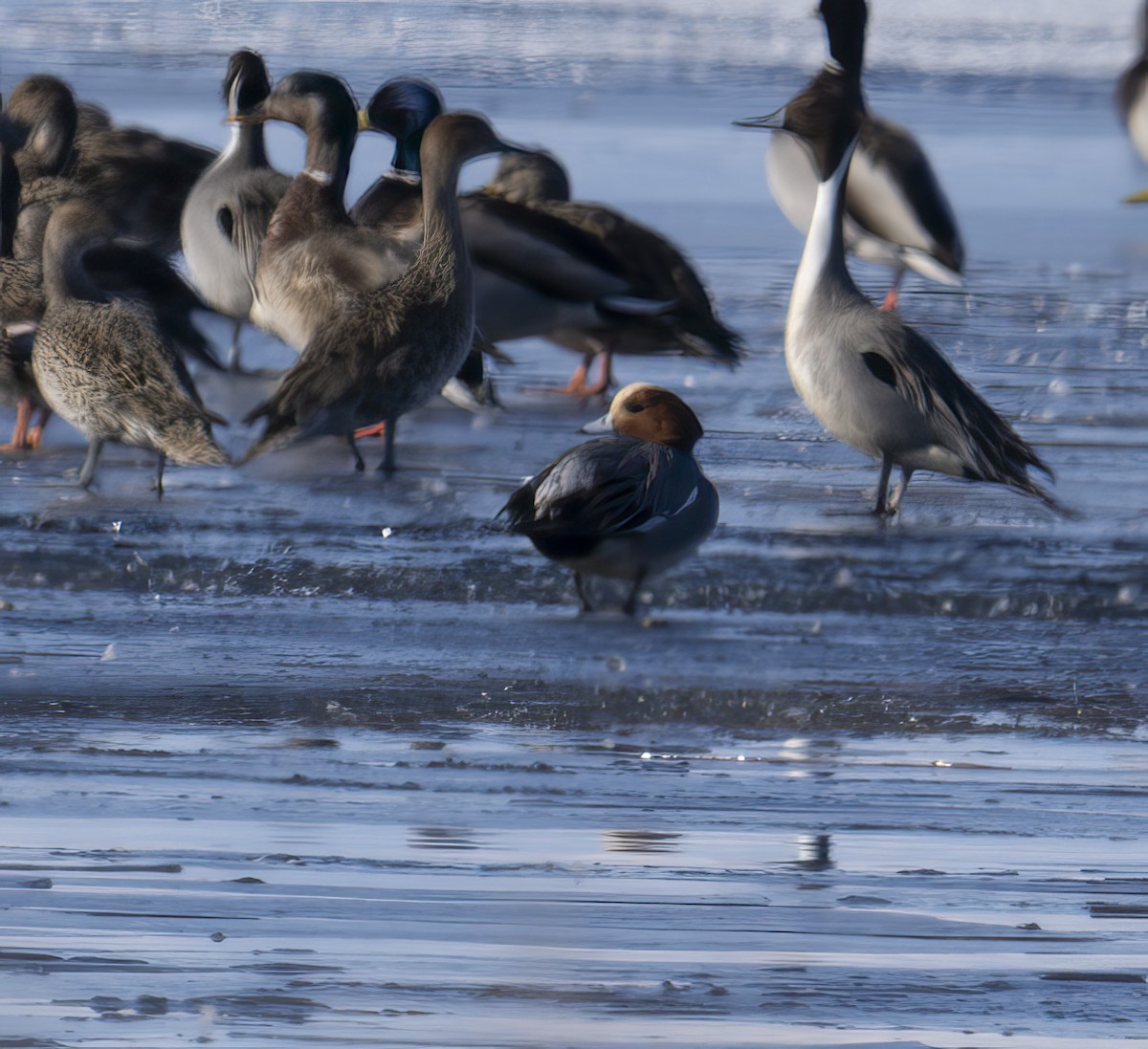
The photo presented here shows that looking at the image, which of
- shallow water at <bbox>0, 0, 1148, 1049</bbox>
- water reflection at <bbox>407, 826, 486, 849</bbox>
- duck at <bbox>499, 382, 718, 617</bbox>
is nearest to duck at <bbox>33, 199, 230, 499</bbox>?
shallow water at <bbox>0, 0, 1148, 1049</bbox>

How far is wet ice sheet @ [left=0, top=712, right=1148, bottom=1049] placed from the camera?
8.63 feet

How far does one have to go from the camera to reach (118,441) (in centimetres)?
571

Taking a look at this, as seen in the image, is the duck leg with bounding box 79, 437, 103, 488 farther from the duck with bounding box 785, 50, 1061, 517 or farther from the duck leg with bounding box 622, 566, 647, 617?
the duck with bounding box 785, 50, 1061, 517

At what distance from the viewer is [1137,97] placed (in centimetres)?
1300

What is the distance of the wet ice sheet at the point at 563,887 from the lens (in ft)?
8.63

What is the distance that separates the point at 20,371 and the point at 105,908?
3.59 m

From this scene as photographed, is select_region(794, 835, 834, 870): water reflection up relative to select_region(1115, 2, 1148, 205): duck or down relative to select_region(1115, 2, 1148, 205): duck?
down

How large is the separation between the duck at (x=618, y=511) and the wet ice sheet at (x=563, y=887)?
853mm

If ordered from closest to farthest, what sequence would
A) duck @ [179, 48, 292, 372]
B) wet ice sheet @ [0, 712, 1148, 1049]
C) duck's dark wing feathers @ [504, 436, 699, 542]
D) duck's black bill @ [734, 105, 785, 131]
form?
wet ice sheet @ [0, 712, 1148, 1049], duck's dark wing feathers @ [504, 436, 699, 542], duck's black bill @ [734, 105, 785, 131], duck @ [179, 48, 292, 372]

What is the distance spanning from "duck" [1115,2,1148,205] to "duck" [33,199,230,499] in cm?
858

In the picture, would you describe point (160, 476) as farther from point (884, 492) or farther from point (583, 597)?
point (884, 492)

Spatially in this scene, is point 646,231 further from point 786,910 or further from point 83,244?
point 786,910

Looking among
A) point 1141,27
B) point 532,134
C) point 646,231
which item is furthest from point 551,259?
point 1141,27

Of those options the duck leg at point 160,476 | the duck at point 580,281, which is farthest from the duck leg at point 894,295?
the duck leg at point 160,476
